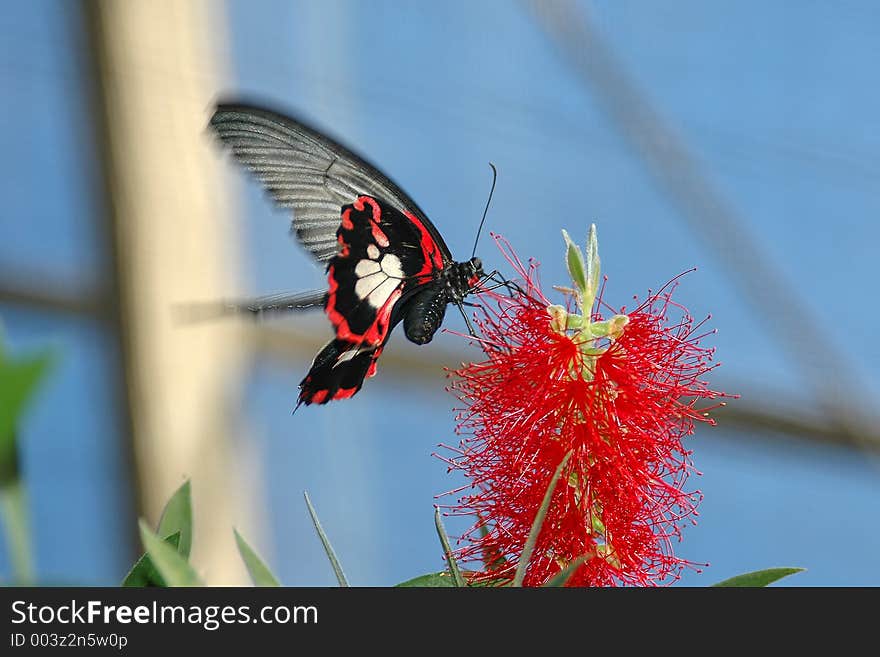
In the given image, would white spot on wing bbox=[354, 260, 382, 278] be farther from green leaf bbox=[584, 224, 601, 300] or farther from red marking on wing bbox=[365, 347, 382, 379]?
green leaf bbox=[584, 224, 601, 300]

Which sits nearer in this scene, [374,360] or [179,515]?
[179,515]

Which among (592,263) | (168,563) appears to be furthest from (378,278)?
(168,563)

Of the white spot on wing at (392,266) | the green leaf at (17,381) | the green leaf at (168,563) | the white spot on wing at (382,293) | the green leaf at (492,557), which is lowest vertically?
the green leaf at (168,563)

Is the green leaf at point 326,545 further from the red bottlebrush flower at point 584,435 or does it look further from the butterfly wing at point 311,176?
the butterfly wing at point 311,176

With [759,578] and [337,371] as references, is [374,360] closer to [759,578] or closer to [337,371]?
[337,371]

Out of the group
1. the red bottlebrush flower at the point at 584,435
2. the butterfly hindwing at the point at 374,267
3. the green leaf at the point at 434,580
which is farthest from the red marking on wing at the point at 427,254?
the green leaf at the point at 434,580

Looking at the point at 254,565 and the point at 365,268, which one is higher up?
the point at 365,268
